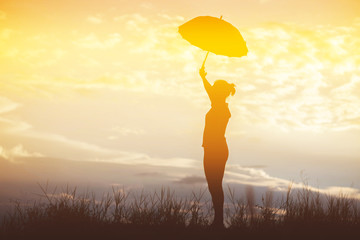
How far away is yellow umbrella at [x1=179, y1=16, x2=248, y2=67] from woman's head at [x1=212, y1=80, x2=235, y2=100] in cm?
79

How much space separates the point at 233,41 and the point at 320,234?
461 centimetres

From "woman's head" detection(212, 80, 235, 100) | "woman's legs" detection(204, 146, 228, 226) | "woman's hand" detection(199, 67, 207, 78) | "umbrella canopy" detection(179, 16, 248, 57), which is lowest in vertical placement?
"woman's legs" detection(204, 146, 228, 226)

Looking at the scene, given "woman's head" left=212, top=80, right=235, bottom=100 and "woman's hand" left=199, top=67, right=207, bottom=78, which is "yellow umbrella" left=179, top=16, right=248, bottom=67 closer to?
"woman's hand" left=199, top=67, right=207, bottom=78

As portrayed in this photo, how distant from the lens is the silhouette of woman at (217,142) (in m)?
9.30

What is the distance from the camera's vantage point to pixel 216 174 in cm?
938

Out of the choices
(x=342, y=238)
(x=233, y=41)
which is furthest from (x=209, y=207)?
(x=233, y=41)

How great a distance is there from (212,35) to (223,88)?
48.0 inches

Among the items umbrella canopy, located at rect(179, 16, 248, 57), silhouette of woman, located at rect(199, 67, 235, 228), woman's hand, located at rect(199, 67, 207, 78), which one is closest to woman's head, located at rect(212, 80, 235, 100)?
silhouette of woman, located at rect(199, 67, 235, 228)

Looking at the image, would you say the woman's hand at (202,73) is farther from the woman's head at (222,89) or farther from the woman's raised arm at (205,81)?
the woman's head at (222,89)

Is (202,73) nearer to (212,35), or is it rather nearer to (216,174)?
(212,35)

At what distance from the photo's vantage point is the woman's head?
31.9ft

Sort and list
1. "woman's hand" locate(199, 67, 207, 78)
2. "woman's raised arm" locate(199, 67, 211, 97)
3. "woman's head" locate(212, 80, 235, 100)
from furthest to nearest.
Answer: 1. "woman's hand" locate(199, 67, 207, 78)
2. "woman's raised arm" locate(199, 67, 211, 97)
3. "woman's head" locate(212, 80, 235, 100)

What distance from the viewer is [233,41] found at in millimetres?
9875

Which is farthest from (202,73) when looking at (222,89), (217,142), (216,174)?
(216,174)
